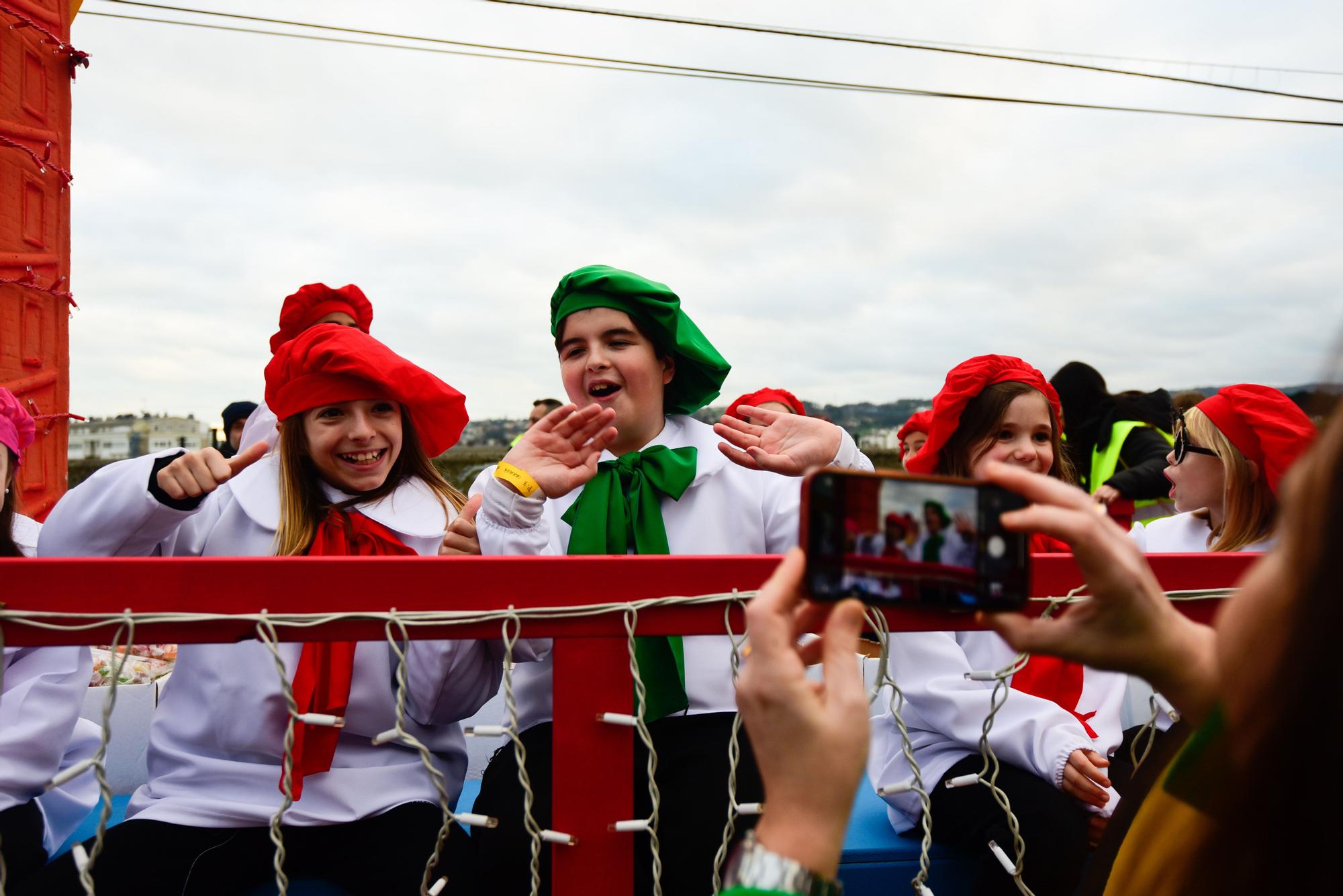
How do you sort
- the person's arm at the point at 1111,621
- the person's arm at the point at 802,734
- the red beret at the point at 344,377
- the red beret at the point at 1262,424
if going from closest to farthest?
the person's arm at the point at 802,734, the person's arm at the point at 1111,621, the red beret at the point at 344,377, the red beret at the point at 1262,424

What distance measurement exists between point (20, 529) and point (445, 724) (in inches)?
60.8

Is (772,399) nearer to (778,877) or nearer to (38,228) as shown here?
(778,877)

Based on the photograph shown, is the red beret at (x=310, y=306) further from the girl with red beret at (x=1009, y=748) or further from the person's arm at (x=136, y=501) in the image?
the girl with red beret at (x=1009, y=748)

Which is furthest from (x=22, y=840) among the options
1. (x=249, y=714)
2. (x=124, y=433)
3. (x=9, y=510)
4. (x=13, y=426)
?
(x=124, y=433)

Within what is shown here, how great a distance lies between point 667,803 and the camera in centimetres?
189

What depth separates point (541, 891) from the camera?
1678mm

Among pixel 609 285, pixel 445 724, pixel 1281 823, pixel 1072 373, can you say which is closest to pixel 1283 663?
pixel 1281 823


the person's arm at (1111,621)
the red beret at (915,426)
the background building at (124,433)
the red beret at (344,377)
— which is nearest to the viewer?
the person's arm at (1111,621)

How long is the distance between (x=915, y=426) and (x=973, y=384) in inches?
85.3

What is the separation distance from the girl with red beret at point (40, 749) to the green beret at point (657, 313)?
1.54m

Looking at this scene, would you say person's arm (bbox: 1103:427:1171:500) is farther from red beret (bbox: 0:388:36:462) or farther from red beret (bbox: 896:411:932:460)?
red beret (bbox: 0:388:36:462)

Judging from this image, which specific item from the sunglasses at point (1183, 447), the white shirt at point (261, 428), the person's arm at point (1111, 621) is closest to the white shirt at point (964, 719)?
the person's arm at point (1111, 621)

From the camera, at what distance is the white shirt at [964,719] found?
1.92 m

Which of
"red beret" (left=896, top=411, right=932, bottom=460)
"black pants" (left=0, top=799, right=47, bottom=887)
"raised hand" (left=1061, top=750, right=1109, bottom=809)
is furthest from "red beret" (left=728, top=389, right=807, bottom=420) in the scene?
"black pants" (left=0, top=799, right=47, bottom=887)
